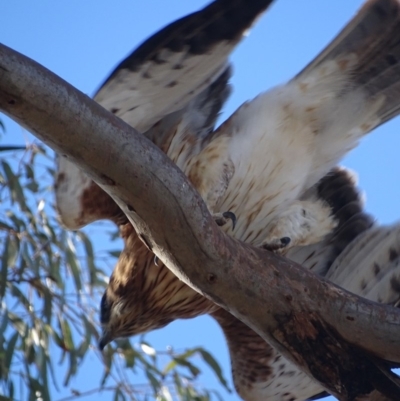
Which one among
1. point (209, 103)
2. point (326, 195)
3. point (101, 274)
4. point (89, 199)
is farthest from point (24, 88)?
point (101, 274)

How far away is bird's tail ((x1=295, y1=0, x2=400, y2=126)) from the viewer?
313 cm

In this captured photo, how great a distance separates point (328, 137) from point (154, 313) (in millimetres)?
968

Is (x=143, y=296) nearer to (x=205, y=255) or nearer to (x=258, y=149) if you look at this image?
(x=258, y=149)

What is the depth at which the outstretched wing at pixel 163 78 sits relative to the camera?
2.85 meters

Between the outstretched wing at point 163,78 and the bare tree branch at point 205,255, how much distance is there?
74 cm

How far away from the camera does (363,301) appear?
253 centimetres

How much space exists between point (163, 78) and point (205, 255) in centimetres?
87

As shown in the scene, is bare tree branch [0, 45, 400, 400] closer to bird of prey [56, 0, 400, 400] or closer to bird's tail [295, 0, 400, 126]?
bird of prey [56, 0, 400, 400]

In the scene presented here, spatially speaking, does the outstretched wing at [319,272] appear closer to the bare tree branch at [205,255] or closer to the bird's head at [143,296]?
the bird's head at [143,296]

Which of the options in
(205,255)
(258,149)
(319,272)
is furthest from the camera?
(319,272)

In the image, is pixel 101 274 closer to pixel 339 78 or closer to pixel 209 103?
pixel 209 103

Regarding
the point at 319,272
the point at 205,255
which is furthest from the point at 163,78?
the point at 319,272

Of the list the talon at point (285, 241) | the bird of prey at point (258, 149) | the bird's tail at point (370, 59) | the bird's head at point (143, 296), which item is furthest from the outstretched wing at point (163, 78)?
the talon at point (285, 241)

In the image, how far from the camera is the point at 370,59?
3262mm
